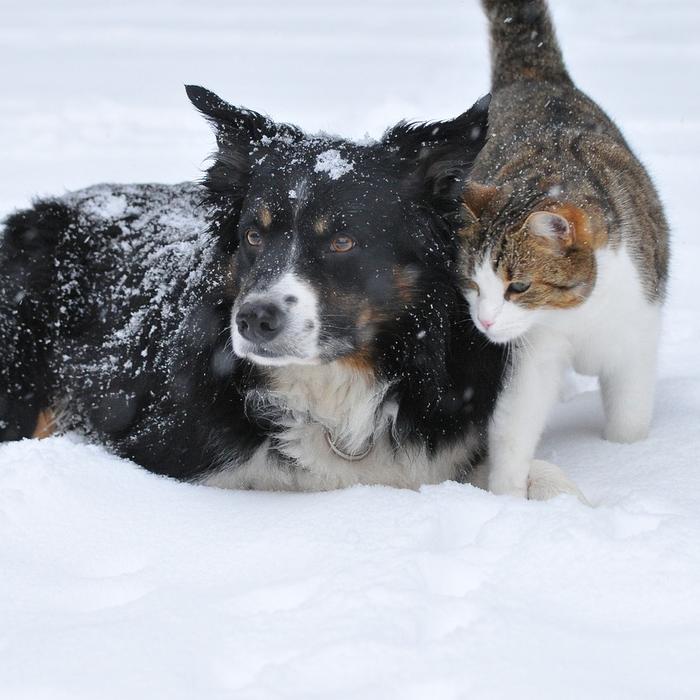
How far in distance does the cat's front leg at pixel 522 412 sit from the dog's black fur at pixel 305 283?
0.31ft

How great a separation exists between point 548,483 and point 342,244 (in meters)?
1.14

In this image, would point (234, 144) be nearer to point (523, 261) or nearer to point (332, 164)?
point (332, 164)

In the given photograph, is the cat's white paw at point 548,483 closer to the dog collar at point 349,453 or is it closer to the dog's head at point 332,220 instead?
the dog collar at point 349,453

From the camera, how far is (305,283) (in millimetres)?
3193

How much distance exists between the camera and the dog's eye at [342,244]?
3.35 m

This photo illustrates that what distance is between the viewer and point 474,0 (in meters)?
5.81

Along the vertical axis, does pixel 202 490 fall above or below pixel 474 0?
below

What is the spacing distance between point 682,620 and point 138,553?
1474 mm

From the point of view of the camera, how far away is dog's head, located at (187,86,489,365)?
10.6 ft

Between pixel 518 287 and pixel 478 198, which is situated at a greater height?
pixel 478 198

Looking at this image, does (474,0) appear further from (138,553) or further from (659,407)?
(138,553)

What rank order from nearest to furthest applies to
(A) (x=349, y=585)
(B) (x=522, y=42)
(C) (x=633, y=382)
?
(A) (x=349, y=585) < (C) (x=633, y=382) < (B) (x=522, y=42)

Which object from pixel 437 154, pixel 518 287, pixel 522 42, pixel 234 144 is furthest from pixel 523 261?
pixel 522 42

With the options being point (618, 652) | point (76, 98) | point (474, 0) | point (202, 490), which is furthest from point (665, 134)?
point (618, 652)
